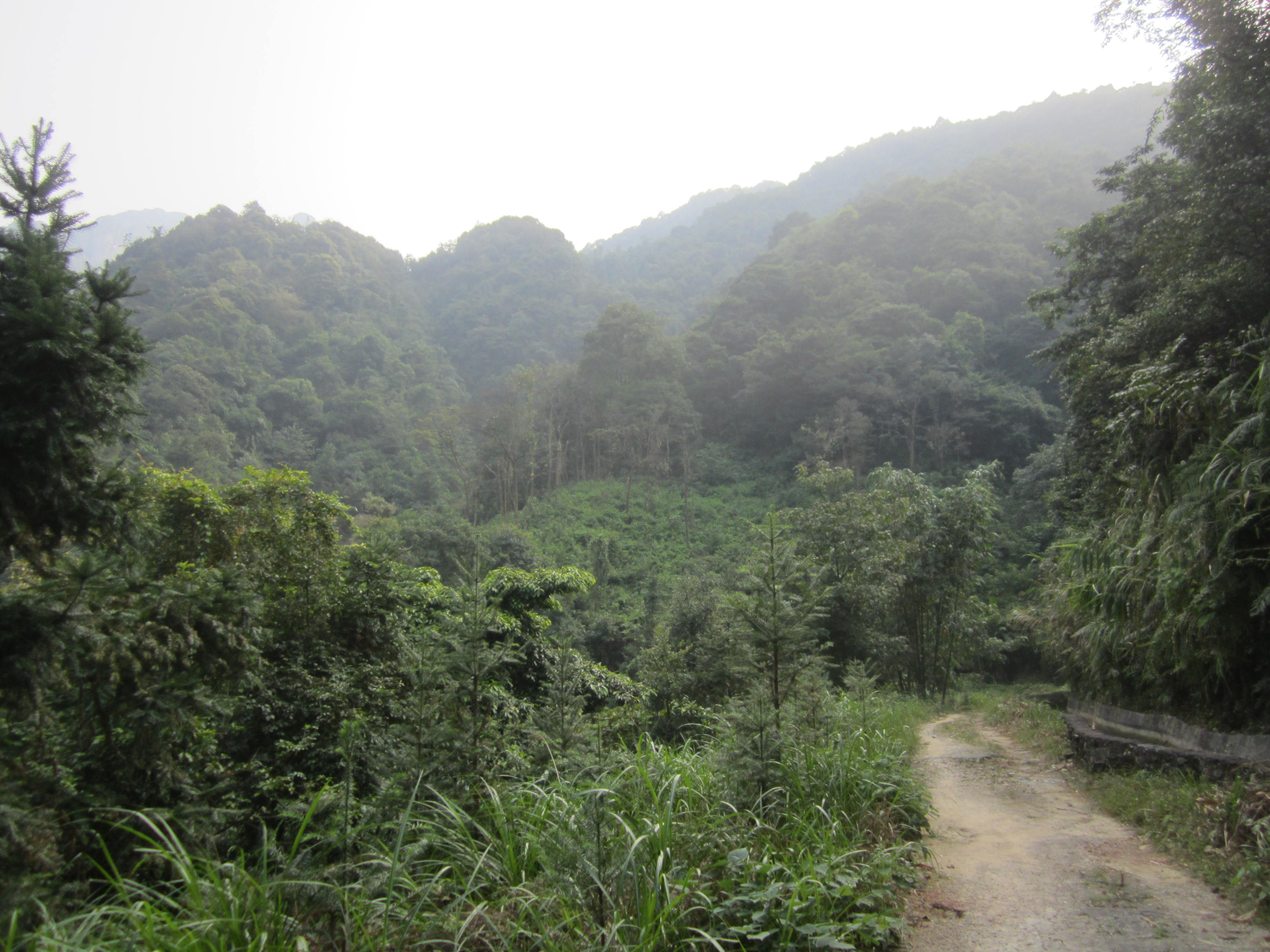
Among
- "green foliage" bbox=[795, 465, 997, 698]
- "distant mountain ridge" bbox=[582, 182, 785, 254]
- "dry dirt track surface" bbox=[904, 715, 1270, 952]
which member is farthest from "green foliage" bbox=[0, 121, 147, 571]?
"distant mountain ridge" bbox=[582, 182, 785, 254]

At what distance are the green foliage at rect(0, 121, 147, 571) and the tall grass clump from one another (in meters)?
1.65

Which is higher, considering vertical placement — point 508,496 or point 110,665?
point 110,665

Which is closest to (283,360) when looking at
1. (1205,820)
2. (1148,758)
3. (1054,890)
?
(1148,758)

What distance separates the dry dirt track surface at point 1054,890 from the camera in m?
2.99

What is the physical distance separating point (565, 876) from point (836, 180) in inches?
3727

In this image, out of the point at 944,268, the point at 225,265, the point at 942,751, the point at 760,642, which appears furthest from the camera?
the point at 225,265

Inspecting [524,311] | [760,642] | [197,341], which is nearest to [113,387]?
[760,642]

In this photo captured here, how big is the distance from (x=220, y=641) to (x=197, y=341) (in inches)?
1743

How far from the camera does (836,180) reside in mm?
84938

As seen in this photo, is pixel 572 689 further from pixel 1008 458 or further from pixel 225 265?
pixel 225 265

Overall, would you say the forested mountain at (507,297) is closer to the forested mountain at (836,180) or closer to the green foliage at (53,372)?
the forested mountain at (836,180)

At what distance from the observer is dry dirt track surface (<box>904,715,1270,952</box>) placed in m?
2.99

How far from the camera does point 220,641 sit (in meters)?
3.84

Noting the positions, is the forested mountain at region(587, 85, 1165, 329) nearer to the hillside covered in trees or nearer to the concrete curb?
the hillside covered in trees
